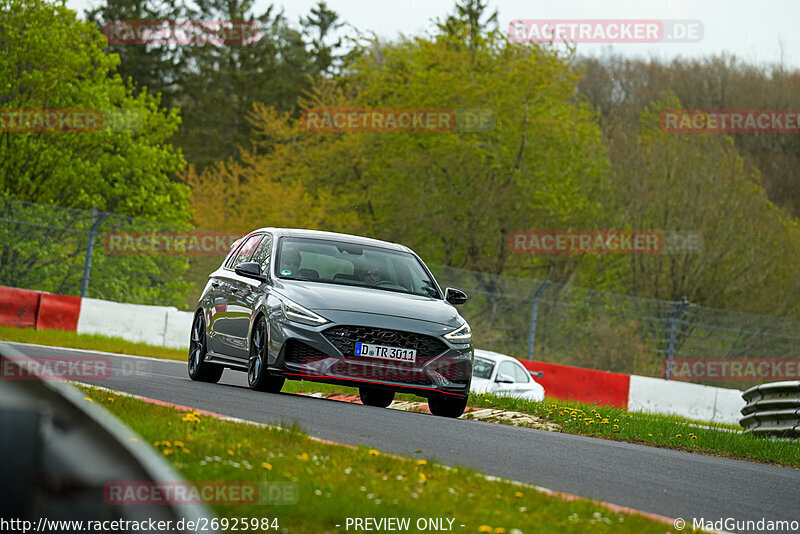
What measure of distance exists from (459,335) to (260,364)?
6.39 feet

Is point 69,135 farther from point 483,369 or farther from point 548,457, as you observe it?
point 548,457

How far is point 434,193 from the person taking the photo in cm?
3900

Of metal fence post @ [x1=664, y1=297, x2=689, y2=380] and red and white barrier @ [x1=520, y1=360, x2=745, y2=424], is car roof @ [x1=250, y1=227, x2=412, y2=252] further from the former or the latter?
metal fence post @ [x1=664, y1=297, x2=689, y2=380]

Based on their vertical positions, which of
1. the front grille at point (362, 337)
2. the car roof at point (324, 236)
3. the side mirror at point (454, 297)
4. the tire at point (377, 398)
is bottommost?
the tire at point (377, 398)

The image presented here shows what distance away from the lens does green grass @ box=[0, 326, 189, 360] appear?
62.0 feet

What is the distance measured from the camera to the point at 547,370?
22.9 metres

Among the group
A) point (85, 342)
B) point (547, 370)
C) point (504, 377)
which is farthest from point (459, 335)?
point (547, 370)

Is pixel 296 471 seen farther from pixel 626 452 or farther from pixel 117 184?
pixel 117 184

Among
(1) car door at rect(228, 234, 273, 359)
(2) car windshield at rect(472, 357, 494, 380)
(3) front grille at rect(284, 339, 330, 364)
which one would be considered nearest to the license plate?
(3) front grille at rect(284, 339, 330, 364)

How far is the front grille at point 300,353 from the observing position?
1078 cm

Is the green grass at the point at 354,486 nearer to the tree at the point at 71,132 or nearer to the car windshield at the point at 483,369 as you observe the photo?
the car windshield at the point at 483,369

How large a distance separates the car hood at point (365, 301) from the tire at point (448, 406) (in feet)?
2.69

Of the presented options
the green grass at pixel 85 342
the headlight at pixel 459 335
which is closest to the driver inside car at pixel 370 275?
the headlight at pixel 459 335

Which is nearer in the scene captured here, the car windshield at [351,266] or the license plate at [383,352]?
the license plate at [383,352]
